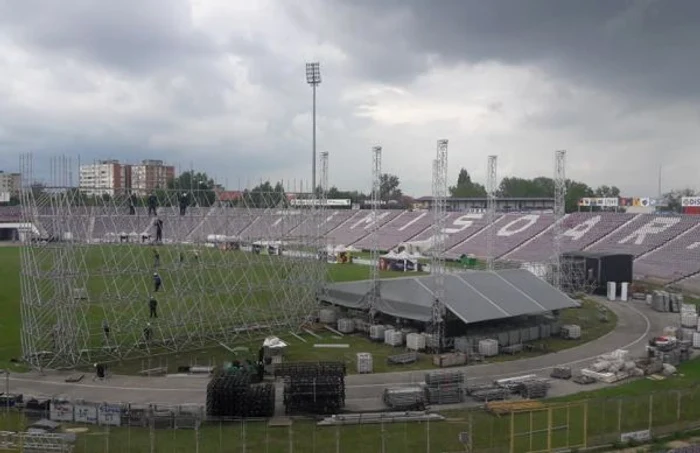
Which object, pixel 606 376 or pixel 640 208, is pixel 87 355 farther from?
pixel 640 208

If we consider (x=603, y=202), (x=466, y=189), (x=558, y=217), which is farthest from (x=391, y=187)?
(x=558, y=217)

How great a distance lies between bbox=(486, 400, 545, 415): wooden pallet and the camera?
58.8ft

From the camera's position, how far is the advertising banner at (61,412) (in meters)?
17.2

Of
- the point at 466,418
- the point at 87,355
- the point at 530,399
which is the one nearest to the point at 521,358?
the point at 530,399

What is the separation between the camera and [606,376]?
21891 millimetres

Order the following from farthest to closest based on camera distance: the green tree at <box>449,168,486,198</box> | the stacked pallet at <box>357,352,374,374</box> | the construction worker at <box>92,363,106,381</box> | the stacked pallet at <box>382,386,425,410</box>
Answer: the green tree at <box>449,168,486,198</box> → the stacked pallet at <box>357,352,374,374</box> → the construction worker at <box>92,363,106,381</box> → the stacked pallet at <box>382,386,425,410</box>

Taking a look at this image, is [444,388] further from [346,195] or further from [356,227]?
[346,195]

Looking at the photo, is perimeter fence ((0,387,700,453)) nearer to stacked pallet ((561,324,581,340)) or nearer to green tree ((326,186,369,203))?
stacked pallet ((561,324,581,340))

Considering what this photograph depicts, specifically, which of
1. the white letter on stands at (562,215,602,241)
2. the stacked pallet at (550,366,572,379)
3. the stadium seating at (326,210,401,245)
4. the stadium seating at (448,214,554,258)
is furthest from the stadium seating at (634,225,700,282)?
the stadium seating at (326,210,401,245)

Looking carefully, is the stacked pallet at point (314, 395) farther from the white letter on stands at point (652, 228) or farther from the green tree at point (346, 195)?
the green tree at point (346, 195)

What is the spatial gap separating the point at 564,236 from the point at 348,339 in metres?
40.1

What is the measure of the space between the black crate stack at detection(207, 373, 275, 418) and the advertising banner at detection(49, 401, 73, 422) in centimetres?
361

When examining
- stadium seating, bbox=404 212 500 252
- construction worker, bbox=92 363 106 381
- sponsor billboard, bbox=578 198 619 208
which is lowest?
construction worker, bbox=92 363 106 381

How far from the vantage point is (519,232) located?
6694cm
